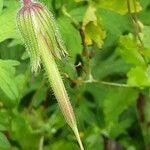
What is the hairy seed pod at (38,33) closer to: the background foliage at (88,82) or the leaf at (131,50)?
the background foliage at (88,82)

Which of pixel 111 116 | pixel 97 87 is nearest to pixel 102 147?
pixel 111 116

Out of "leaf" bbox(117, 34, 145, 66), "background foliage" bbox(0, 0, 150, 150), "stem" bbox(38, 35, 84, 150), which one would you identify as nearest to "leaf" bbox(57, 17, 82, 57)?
"background foliage" bbox(0, 0, 150, 150)

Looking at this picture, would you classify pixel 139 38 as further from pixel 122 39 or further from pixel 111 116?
pixel 111 116

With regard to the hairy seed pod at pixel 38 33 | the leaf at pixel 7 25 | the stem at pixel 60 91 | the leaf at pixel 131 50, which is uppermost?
the hairy seed pod at pixel 38 33

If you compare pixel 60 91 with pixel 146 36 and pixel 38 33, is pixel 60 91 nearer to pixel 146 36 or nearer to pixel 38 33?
pixel 38 33

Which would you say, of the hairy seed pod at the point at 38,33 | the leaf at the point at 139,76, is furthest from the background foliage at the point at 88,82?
the hairy seed pod at the point at 38,33

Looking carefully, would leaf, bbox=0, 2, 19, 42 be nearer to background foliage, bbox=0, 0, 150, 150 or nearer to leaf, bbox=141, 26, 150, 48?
background foliage, bbox=0, 0, 150, 150
